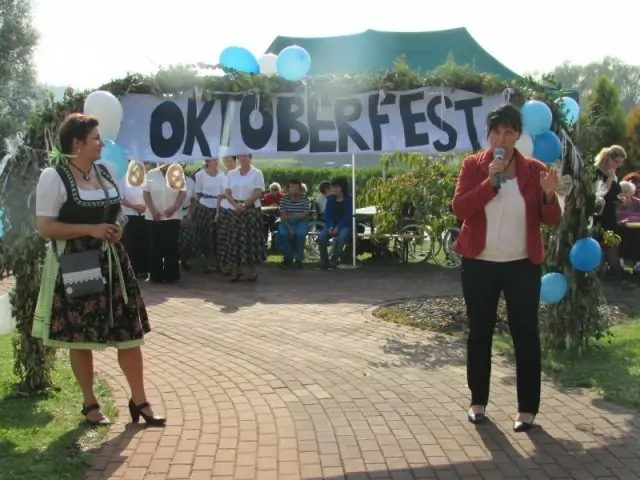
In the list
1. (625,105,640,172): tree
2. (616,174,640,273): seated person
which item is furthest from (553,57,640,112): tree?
(616,174,640,273): seated person

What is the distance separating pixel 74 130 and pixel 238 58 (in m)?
3.19

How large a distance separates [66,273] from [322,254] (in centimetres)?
814

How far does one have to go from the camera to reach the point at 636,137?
22.2m

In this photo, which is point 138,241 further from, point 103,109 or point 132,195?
point 103,109

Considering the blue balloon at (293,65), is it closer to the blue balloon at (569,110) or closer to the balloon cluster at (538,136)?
the balloon cluster at (538,136)

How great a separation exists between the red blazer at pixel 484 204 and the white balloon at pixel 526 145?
1.13 meters

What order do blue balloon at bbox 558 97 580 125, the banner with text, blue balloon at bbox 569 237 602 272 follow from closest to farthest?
blue balloon at bbox 569 237 602 272 → blue balloon at bbox 558 97 580 125 → the banner with text

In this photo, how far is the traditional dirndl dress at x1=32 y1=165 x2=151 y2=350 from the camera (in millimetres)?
4520

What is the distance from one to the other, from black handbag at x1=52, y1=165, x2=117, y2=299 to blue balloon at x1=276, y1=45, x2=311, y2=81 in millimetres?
2856

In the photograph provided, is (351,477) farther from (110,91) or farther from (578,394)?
(110,91)

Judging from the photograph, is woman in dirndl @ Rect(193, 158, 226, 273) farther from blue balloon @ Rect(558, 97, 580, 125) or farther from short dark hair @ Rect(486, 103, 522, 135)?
short dark hair @ Rect(486, 103, 522, 135)

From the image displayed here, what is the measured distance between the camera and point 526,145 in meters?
5.80

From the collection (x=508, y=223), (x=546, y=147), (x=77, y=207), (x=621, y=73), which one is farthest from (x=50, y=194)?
(x=621, y=73)

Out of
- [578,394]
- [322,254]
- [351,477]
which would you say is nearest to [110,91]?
[351,477]
